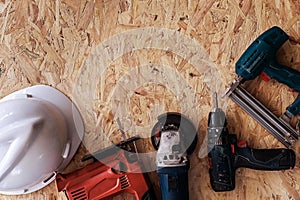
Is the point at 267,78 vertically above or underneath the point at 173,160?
above

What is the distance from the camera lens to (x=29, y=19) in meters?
1.35

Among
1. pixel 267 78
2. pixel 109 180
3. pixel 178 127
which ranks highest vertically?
pixel 267 78

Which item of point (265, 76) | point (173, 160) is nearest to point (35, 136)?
point (173, 160)

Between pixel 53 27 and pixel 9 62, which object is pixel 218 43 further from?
pixel 9 62

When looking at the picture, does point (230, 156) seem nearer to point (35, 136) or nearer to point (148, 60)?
point (148, 60)

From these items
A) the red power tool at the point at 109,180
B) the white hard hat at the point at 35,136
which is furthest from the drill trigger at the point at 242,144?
the white hard hat at the point at 35,136

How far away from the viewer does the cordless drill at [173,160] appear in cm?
118

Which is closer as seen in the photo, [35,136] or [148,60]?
[35,136]

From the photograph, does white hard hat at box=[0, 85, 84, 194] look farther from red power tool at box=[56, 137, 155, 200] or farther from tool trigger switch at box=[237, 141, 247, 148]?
tool trigger switch at box=[237, 141, 247, 148]

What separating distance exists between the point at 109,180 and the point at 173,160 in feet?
0.61

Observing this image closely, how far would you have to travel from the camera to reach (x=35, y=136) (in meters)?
1.16

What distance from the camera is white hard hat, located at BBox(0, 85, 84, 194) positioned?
1.14 metres

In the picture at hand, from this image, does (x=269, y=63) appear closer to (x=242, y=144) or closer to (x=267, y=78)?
(x=267, y=78)

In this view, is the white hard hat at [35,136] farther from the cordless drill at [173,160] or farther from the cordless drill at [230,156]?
the cordless drill at [230,156]
